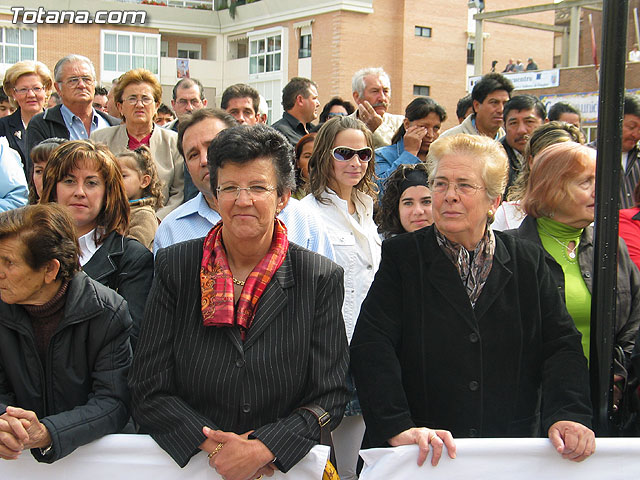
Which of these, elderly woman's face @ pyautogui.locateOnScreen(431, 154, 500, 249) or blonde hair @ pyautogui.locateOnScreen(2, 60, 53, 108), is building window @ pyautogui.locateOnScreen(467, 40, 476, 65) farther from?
elderly woman's face @ pyautogui.locateOnScreen(431, 154, 500, 249)

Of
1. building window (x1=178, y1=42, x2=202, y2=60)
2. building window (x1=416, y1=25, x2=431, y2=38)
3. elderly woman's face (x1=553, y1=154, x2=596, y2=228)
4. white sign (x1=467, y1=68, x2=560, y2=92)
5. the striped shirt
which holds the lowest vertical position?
the striped shirt

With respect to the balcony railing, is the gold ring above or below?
below

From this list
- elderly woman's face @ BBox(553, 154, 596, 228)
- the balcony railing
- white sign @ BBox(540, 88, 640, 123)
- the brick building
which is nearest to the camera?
elderly woman's face @ BBox(553, 154, 596, 228)

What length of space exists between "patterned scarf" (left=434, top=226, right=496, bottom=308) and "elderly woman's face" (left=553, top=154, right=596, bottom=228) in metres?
0.56

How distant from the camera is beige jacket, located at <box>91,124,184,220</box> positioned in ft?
15.6

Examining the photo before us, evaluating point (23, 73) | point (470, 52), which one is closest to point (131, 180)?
point (23, 73)

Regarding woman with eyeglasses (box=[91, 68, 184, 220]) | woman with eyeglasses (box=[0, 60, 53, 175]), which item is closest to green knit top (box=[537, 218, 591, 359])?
woman with eyeglasses (box=[91, 68, 184, 220])

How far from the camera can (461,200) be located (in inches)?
104

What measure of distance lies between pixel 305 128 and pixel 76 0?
1367 inches

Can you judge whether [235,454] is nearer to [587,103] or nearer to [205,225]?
[205,225]

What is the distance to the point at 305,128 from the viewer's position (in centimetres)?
673

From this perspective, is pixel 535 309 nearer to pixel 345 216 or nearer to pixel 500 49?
pixel 345 216

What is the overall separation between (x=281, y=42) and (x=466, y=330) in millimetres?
36797

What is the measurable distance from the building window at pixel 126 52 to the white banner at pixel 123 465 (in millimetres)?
37264
